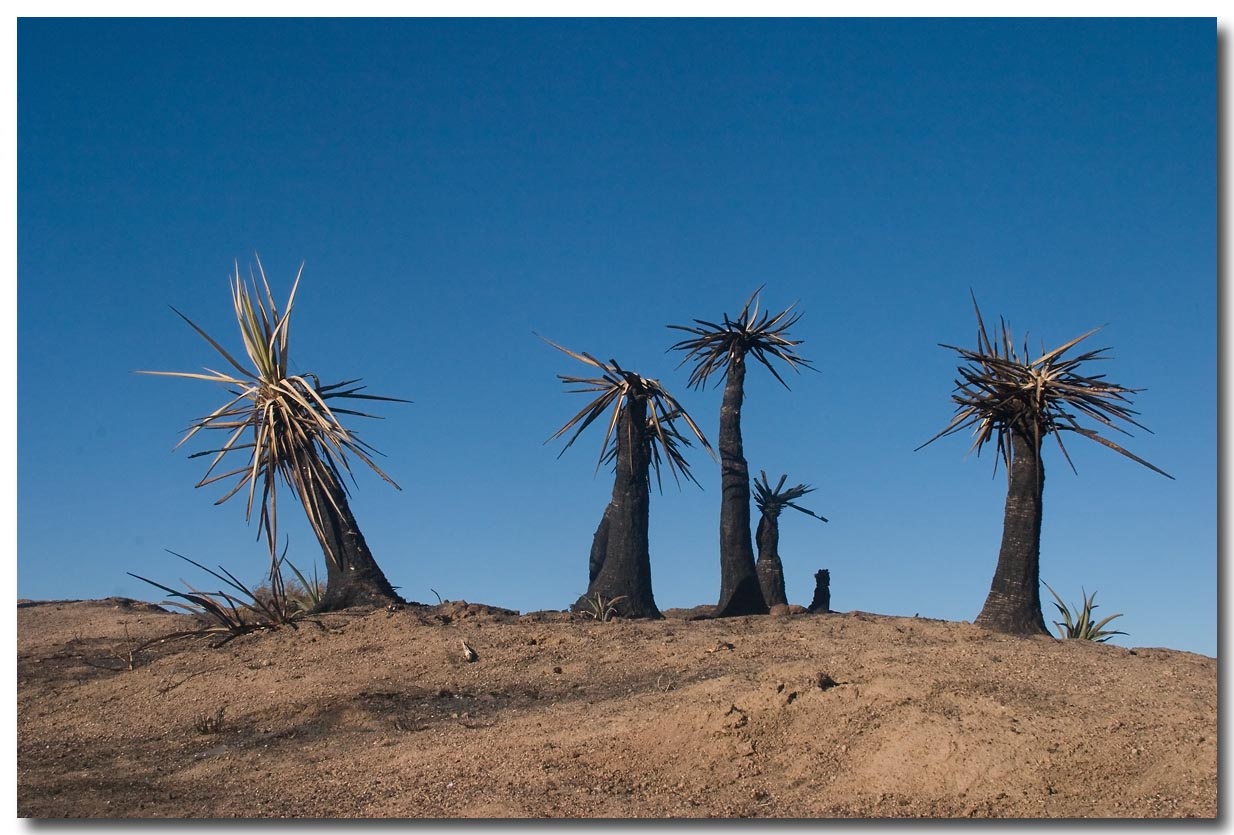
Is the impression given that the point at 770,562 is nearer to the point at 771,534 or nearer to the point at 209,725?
the point at 771,534

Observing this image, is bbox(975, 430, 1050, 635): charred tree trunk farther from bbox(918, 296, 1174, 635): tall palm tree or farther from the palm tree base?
the palm tree base

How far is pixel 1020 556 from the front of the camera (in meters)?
16.6

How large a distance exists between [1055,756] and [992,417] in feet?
26.9

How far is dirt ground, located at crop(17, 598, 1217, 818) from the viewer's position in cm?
960

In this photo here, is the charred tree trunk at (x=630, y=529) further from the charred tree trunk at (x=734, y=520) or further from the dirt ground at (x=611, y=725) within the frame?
the dirt ground at (x=611, y=725)

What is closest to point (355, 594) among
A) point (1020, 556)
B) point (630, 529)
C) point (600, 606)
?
point (600, 606)

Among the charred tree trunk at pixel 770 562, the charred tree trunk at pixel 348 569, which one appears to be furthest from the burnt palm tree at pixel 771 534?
the charred tree trunk at pixel 348 569

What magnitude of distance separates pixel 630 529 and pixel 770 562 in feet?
19.7

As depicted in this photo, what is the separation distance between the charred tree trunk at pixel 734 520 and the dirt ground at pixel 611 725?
536 cm

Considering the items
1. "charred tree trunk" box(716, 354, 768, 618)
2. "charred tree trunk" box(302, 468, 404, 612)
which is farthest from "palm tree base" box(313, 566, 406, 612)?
"charred tree trunk" box(716, 354, 768, 618)

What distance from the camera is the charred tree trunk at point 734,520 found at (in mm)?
22125

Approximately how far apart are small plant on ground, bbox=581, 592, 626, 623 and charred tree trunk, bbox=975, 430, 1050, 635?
6.23 metres

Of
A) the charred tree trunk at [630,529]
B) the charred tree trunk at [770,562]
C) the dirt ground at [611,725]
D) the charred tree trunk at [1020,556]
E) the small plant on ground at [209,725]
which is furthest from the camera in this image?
the charred tree trunk at [770,562]

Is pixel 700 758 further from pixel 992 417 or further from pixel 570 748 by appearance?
pixel 992 417
